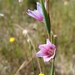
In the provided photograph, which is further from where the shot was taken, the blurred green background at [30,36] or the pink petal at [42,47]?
the blurred green background at [30,36]

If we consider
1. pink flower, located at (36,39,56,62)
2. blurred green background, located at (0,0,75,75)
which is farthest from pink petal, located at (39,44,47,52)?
blurred green background, located at (0,0,75,75)

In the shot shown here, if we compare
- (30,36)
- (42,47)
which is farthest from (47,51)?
(30,36)

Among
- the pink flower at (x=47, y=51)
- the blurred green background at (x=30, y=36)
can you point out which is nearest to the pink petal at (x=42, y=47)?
the pink flower at (x=47, y=51)

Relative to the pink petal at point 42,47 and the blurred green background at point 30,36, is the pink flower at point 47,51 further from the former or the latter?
the blurred green background at point 30,36

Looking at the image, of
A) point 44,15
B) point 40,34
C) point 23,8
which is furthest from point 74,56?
point 44,15

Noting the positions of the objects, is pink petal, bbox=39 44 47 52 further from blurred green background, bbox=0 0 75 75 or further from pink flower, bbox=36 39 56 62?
blurred green background, bbox=0 0 75 75

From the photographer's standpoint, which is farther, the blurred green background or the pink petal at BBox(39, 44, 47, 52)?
the blurred green background
